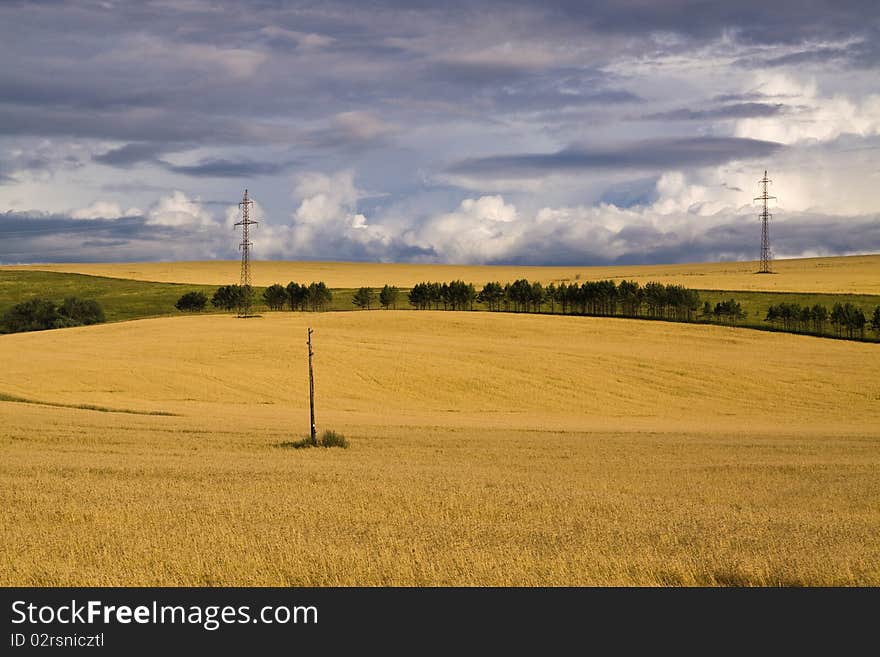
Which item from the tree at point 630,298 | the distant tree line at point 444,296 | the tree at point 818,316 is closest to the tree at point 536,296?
the distant tree line at point 444,296

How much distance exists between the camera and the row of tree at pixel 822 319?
96750mm

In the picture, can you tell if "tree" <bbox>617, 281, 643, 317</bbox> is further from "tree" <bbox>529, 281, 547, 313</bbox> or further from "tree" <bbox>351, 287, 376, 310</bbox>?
"tree" <bbox>351, 287, 376, 310</bbox>

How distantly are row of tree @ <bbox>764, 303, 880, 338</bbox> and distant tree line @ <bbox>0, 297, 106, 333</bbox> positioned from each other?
295 feet

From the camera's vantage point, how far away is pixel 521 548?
1353 centimetres

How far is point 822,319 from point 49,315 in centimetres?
9879

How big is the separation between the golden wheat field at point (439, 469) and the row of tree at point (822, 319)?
95.7 feet

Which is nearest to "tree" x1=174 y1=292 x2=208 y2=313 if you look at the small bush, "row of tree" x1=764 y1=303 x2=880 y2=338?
"row of tree" x1=764 y1=303 x2=880 y2=338

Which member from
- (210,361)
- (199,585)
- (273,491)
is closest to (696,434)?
(273,491)

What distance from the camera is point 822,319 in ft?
342

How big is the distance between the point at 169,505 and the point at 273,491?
2.75 m

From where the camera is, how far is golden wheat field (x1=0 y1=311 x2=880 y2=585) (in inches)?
494

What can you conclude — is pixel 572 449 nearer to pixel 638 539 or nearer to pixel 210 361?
pixel 638 539

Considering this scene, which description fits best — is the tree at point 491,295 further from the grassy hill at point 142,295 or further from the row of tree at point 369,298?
the row of tree at point 369,298

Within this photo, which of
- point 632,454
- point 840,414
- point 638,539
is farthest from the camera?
point 840,414
